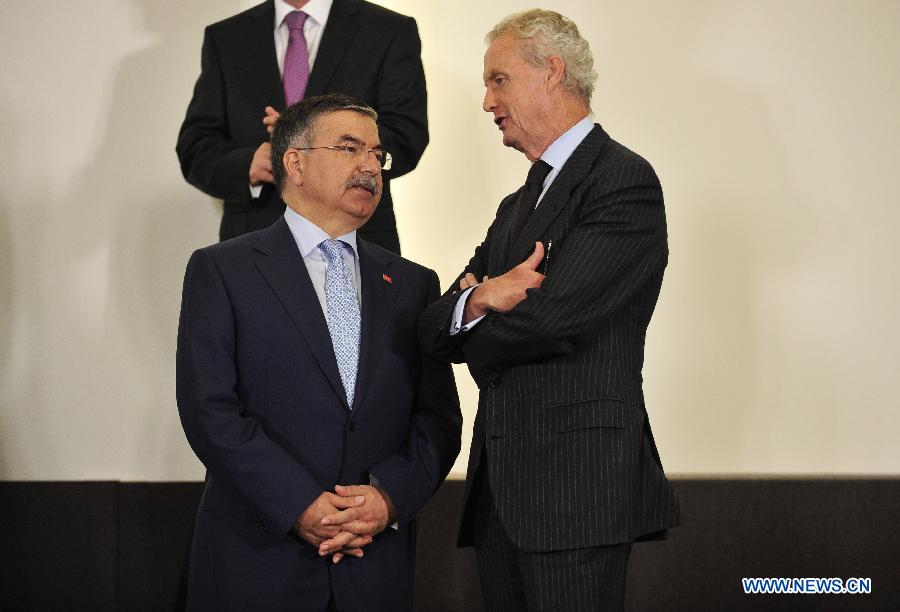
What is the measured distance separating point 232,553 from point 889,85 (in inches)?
121

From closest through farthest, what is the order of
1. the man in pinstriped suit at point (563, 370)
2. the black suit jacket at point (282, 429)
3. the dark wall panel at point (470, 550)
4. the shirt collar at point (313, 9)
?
the man in pinstriped suit at point (563, 370) → the black suit jacket at point (282, 429) → the shirt collar at point (313, 9) → the dark wall panel at point (470, 550)

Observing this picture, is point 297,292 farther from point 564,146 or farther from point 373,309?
point 564,146

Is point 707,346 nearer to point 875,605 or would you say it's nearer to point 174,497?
point 875,605

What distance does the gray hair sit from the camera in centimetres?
260

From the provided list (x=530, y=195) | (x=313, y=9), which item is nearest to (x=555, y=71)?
(x=530, y=195)

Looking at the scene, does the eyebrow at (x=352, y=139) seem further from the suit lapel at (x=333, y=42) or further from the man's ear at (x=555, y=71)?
the suit lapel at (x=333, y=42)

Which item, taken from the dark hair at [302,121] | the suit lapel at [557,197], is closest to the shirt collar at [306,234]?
the dark hair at [302,121]

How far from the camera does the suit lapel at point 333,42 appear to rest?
3406 millimetres

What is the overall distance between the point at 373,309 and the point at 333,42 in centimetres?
119

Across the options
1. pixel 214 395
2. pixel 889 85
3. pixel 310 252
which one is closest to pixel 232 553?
pixel 214 395

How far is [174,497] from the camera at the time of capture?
13.4ft

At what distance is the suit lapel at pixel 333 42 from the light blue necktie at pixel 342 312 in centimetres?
90

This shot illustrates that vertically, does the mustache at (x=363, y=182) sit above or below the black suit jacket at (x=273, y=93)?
below

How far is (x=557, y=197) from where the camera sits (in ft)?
8.07
